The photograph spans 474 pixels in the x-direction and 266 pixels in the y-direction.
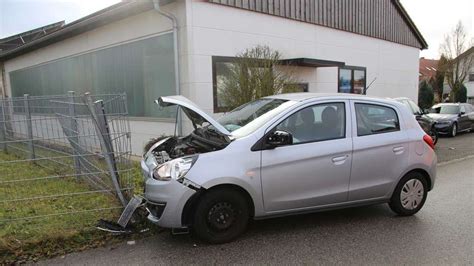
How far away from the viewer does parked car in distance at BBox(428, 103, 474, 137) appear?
597 inches

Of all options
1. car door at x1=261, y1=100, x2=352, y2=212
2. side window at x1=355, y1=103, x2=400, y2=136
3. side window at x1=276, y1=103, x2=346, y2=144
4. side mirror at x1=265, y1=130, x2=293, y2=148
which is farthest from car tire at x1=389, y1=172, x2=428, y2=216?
side mirror at x1=265, y1=130, x2=293, y2=148

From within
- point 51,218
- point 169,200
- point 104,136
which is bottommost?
point 51,218

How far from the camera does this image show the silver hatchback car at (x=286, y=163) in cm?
407

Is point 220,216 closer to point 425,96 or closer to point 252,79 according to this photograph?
point 252,79

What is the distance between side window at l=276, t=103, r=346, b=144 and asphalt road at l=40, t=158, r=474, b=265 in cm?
114

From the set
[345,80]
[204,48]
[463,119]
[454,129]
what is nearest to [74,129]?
[204,48]

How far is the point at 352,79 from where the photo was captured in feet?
50.2

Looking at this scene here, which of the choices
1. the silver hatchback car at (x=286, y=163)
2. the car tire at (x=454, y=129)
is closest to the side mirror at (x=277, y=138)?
the silver hatchback car at (x=286, y=163)

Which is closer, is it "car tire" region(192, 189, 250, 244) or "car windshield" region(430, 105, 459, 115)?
"car tire" region(192, 189, 250, 244)

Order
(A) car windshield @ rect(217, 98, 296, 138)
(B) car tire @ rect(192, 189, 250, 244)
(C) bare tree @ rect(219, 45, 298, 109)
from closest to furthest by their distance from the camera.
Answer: (B) car tire @ rect(192, 189, 250, 244) < (A) car windshield @ rect(217, 98, 296, 138) < (C) bare tree @ rect(219, 45, 298, 109)

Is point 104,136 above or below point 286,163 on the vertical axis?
above

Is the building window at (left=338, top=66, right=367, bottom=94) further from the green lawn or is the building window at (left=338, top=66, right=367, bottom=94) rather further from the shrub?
the shrub

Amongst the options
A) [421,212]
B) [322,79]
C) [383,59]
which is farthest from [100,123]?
[383,59]

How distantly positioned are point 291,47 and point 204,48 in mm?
3657
